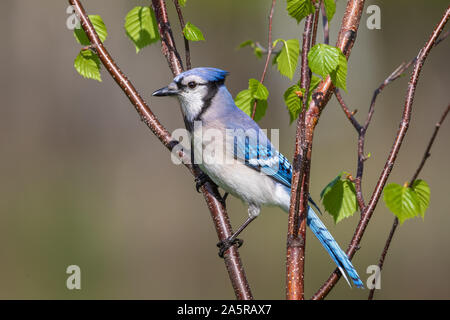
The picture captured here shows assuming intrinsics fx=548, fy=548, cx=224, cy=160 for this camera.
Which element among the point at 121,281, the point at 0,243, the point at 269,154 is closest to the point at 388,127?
the point at 121,281

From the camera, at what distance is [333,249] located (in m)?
1.82

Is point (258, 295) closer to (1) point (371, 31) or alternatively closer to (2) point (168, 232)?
(2) point (168, 232)

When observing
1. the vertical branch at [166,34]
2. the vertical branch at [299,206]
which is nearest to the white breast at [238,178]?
the vertical branch at [166,34]

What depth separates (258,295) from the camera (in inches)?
184

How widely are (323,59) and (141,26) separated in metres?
0.77

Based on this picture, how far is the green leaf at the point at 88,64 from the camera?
62.9 inches

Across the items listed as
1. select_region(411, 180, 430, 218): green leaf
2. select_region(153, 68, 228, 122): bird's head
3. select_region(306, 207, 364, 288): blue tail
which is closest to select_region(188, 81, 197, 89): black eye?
select_region(153, 68, 228, 122): bird's head

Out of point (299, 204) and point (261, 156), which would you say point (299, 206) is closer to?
point (299, 204)

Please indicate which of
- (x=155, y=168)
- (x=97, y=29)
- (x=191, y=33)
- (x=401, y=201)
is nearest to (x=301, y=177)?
(x=401, y=201)

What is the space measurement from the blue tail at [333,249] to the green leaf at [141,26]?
0.85 meters

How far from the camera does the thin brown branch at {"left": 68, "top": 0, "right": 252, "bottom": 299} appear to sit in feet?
4.96

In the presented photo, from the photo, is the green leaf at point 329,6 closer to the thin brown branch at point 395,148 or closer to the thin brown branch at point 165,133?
the thin brown branch at point 395,148

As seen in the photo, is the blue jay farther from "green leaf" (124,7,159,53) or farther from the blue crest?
"green leaf" (124,7,159,53)

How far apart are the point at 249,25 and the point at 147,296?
4538 mm
